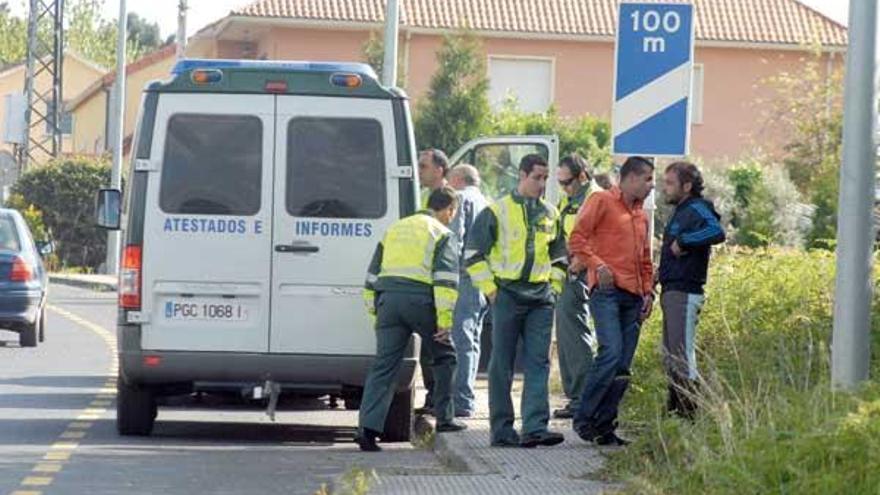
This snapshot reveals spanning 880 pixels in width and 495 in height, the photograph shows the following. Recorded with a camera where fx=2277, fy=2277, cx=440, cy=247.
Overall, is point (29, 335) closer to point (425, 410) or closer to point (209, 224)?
point (425, 410)

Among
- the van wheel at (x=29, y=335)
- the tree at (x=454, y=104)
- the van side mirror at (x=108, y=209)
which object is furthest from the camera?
the tree at (x=454, y=104)

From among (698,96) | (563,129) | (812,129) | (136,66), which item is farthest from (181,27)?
(136,66)

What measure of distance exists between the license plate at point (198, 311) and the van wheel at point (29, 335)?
9.97m

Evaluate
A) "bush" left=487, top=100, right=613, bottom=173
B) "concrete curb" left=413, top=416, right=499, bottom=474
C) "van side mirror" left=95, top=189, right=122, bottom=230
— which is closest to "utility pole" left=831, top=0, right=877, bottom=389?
"concrete curb" left=413, top=416, right=499, bottom=474

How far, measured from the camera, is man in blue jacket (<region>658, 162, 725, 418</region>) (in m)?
13.0

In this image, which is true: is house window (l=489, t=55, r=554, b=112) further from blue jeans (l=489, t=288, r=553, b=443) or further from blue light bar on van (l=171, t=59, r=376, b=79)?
blue jeans (l=489, t=288, r=553, b=443)

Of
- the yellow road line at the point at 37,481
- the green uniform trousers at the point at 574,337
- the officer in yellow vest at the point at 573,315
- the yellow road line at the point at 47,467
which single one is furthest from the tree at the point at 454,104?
the yellow road line at the point at 37,481

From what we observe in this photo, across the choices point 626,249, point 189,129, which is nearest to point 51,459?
point 189,129

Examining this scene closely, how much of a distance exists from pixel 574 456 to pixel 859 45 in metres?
3.84

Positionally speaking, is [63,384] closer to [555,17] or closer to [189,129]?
[189,129]

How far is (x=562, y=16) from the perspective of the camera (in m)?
55.5

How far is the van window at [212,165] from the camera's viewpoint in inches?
568

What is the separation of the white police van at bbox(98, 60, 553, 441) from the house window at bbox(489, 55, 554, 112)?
39.6 meters

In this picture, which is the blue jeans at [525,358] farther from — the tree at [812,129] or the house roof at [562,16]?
the house roof at [562,16]
